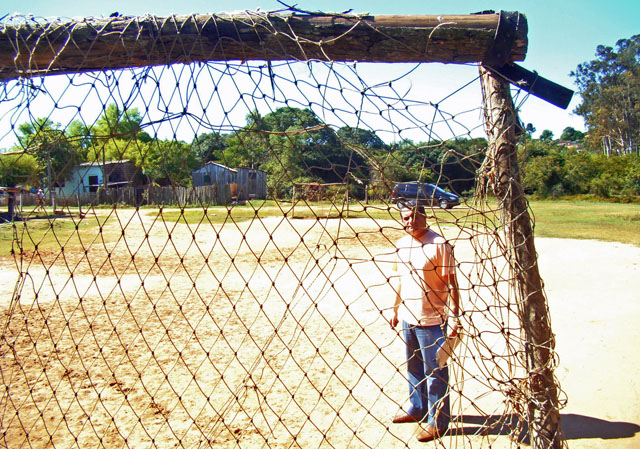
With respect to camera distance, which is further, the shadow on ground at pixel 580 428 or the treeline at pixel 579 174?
the treeline at pixel 579 174

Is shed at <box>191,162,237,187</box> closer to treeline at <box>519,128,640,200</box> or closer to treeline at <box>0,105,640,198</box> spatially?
treeline at <box>0,105,640,198</box>

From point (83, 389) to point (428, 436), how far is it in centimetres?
280

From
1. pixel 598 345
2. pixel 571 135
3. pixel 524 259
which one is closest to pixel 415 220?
pixel 524 259

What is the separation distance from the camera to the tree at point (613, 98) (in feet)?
181

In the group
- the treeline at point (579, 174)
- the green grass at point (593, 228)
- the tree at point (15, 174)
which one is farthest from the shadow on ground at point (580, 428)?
the treeline at point (579, 174)

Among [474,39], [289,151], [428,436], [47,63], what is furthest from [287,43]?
[428,436]

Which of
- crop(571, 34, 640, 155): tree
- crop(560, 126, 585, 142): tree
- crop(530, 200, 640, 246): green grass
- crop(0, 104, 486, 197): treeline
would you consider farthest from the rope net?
crop(560, 126, 585, 142): tree

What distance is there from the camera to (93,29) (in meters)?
2.44

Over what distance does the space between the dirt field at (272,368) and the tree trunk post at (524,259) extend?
Result: 144mm

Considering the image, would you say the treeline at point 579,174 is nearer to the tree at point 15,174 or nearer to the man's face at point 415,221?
the man's face at point 415,221

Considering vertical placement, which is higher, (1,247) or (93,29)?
(93,29)

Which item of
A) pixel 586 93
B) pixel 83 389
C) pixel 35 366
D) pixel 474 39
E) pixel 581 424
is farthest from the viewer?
pixel 586 93

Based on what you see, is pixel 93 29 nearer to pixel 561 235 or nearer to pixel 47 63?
pixel 47 63

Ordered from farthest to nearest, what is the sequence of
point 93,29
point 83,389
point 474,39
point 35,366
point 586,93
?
point 586,93, point 35,366, point 83,389, point 93,29, point 474,39
